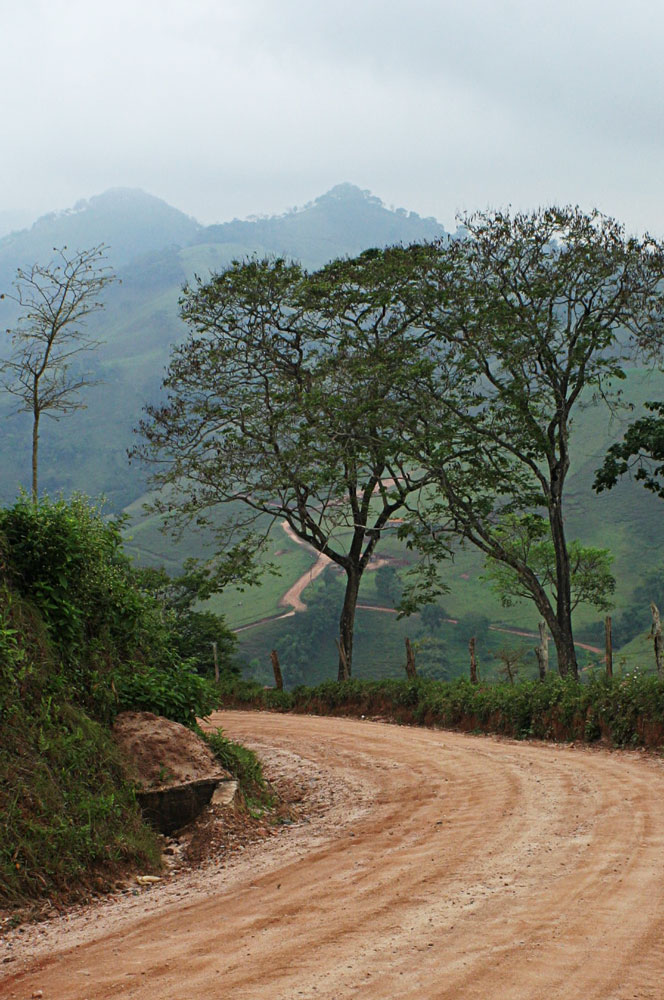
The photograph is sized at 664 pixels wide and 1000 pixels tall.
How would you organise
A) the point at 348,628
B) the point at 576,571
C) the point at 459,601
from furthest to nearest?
1. the point at 459,601
2. the point at 576,571
3. the point at 348,628

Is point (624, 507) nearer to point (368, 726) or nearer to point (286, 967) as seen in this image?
point (368, 726)

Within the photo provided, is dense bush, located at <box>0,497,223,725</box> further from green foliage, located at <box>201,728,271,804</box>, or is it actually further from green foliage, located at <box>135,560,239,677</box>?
green foliage, located at <box>135,560,239,677</box>

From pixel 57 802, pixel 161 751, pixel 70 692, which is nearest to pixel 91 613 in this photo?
pixel 70 692

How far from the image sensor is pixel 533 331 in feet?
66.8

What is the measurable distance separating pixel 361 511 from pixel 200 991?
21408 mm

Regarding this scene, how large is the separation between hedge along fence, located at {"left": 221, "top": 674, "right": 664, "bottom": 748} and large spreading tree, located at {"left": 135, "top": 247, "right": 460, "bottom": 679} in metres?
3.25

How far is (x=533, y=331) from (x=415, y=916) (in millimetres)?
16696

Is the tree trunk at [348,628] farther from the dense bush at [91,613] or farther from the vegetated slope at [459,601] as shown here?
the vegetated slope at [459,601]

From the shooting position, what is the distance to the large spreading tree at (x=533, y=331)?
2086 cm

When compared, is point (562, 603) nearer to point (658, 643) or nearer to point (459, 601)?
point (658, 643)

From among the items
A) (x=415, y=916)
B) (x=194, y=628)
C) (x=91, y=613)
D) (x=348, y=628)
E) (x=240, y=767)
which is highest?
(x=91, y=613)

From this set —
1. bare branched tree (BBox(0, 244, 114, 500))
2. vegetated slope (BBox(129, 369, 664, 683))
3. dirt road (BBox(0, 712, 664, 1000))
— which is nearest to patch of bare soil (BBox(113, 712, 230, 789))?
dirt road (BBox(0, 712, 664, 1000))

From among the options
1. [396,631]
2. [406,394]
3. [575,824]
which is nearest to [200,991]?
[575,824]

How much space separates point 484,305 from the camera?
70.5 feet
